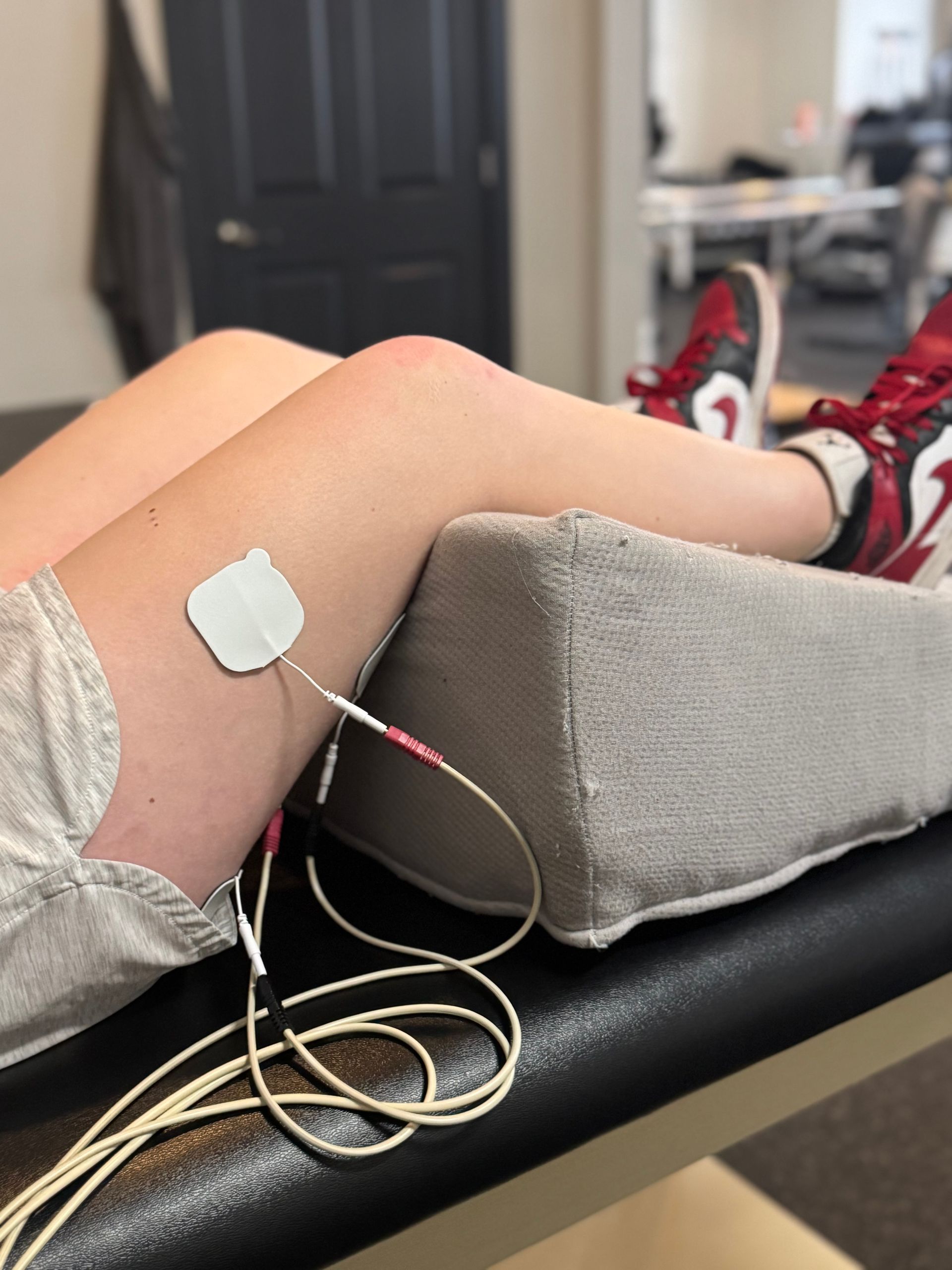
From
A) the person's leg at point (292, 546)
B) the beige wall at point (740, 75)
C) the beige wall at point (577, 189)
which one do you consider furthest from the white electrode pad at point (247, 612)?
the beige wall at point (740, 75)

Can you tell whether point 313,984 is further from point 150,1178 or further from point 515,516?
point 515,516

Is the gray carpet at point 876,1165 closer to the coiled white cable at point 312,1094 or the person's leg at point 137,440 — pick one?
the coiled white cable at point 312,1094

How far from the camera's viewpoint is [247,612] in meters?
0.58

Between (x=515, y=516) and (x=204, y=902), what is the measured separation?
0.28 metres

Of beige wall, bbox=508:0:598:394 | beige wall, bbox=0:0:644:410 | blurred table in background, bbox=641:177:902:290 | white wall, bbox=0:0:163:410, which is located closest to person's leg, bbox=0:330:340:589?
white wall, bbox=0:0:163:410

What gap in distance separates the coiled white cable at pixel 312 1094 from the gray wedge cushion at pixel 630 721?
0.04 m

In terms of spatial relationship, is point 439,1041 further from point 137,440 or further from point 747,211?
point 747,211

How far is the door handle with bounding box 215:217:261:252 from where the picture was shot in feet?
11.7

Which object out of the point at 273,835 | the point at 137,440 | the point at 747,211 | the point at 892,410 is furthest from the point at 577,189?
the point at 273,835

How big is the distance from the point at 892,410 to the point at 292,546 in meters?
0.57

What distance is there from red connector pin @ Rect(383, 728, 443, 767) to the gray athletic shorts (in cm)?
14

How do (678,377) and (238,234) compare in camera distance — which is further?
(238,234)

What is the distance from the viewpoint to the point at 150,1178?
1.65 feet

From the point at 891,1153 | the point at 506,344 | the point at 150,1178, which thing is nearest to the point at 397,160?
the point at 506,344
